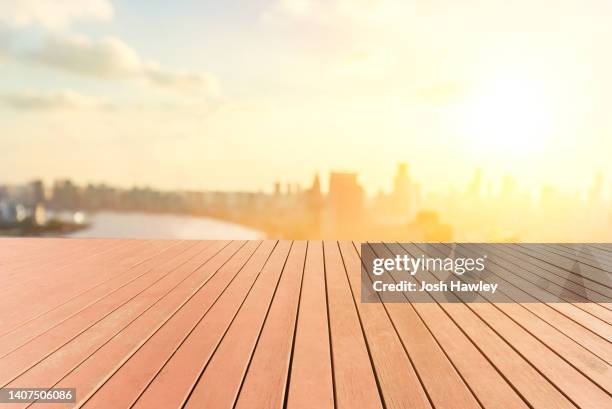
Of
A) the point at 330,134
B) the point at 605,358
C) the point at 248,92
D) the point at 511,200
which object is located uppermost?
the point at 248,92

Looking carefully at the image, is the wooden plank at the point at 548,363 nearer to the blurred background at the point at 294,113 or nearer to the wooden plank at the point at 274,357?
the wooden plank at the point at 274,357

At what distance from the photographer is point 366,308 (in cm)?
210

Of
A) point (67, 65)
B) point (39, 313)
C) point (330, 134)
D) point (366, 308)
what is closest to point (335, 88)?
point (330, 134)

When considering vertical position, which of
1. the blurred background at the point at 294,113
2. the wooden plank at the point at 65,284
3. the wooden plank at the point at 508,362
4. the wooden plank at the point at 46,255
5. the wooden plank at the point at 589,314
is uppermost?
the blurred background at the point at 294,113

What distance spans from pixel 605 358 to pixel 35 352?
1934 millimetres

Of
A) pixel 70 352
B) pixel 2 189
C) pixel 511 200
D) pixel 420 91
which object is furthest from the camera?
pixel 511 200

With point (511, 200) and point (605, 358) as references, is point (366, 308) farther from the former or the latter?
point (511, 200)

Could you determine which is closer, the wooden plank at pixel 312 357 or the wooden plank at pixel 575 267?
the wooden plank at pixel 312 357

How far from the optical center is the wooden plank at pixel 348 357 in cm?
125

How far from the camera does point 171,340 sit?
5.46 feet

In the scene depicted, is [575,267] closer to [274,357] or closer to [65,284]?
[274,357]

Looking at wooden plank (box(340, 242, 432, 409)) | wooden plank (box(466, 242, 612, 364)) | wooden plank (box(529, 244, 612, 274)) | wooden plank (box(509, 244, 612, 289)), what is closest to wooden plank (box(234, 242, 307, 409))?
wooden plank (box(340, 242, 432, 409))

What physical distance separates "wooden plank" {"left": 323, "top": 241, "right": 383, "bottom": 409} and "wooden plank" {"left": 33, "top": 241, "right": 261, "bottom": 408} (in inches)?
22.1

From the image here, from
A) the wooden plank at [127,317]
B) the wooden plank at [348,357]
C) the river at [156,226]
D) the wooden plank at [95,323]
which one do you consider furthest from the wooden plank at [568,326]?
the river at [156,226]
